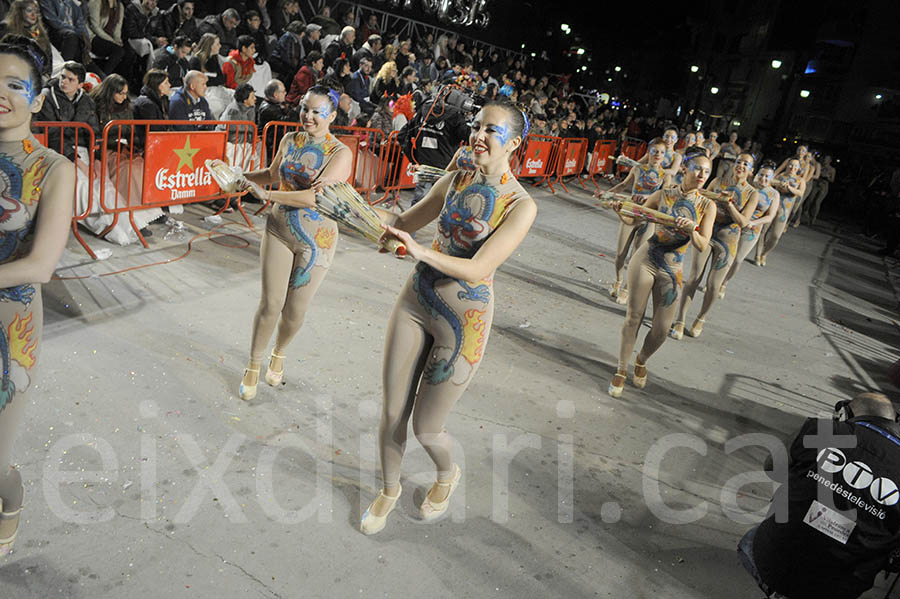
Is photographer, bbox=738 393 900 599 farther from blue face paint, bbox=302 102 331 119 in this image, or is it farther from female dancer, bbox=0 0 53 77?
female dancer, bbox=0 0 53 77

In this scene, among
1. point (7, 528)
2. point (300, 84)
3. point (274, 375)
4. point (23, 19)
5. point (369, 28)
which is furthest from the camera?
point (369, 28)

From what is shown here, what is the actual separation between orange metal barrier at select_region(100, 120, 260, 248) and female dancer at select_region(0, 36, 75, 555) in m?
4.35

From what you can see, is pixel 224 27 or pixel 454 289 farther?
pixel 224 27

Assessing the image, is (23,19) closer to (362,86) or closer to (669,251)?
(362,86)

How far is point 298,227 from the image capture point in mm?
4184

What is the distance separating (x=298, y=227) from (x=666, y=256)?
9.92 feet

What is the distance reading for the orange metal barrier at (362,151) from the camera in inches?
353

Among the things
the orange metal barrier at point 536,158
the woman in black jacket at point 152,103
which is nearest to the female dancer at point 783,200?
the orange metal barrier at point 536,158

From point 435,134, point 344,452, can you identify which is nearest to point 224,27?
point 435,134

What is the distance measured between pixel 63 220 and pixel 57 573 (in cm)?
157

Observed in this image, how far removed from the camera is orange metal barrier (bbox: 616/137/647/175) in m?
20.6

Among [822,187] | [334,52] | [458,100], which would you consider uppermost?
[334,52]

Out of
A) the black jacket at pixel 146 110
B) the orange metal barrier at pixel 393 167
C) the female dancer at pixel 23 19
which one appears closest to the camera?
the black jacket at pixel 146 110

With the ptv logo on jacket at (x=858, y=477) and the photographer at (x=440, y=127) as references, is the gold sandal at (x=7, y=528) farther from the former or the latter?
the photographer at (x=440, y=127)
